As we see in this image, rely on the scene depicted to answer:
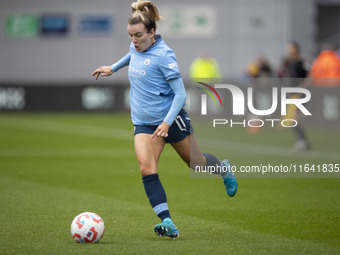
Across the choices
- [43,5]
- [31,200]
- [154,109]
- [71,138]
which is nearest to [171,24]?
[43,5]

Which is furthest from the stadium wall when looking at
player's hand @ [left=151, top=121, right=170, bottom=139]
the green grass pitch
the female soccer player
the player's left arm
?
player's hand @ [left=151, top=121, right=170, bottom=139]

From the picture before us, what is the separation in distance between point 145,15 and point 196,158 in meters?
1.66

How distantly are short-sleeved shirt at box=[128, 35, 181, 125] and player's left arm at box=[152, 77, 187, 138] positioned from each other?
3.7 inches

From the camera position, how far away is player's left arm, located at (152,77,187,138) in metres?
6.93

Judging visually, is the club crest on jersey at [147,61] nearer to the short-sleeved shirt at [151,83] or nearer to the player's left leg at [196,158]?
the short-sleeved shirt at [151,83]

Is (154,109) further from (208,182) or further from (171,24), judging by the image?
(171,24)

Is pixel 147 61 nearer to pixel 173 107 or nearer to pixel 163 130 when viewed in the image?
pixel 173 107

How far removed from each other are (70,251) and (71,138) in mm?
13302

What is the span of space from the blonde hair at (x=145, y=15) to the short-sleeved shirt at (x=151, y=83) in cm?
22


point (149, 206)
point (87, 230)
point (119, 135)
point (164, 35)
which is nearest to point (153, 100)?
point (87, 230)

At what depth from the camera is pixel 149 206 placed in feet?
30.5

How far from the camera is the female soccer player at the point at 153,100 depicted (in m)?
7.02

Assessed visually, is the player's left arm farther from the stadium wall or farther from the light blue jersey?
the stadium wall

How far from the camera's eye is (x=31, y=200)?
31.7 feet
